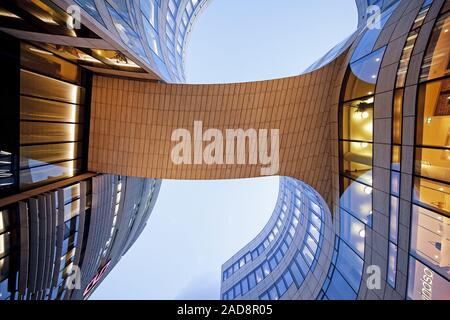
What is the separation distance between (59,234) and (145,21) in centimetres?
1415

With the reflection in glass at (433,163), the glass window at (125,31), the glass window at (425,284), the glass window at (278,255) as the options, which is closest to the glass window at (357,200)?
the glass window at (425,284)

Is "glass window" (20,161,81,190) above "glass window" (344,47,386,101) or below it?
below

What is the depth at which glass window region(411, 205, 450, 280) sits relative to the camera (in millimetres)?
7141

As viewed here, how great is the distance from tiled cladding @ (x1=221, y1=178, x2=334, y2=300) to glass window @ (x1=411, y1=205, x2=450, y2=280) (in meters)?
6.75

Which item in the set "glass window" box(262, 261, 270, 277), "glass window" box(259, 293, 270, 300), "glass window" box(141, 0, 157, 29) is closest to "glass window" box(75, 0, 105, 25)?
"glass window" box(141, 0, 157, 29)

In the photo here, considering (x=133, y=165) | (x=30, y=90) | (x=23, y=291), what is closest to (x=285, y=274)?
(x=133, y=165)

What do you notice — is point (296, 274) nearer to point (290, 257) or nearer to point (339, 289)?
point (290, 257)

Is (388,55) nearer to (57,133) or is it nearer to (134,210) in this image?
(57,133)

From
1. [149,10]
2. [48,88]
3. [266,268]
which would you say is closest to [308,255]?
[266,268]

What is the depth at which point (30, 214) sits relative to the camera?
9.41 metres

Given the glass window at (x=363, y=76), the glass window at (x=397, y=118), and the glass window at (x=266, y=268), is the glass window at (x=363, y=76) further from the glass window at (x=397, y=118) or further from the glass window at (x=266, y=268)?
the glass window at (x=266, y=268)

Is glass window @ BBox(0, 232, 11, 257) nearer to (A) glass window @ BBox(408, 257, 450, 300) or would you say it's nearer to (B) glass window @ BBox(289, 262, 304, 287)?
(A) glass window @ BBox(408, 257, 450, 300)

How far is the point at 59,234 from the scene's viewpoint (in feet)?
38.1

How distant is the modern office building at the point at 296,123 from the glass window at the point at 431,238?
0.13 ft
